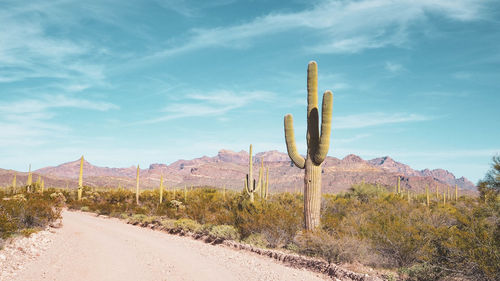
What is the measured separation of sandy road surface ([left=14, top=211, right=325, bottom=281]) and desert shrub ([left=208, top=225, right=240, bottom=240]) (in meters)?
0.58

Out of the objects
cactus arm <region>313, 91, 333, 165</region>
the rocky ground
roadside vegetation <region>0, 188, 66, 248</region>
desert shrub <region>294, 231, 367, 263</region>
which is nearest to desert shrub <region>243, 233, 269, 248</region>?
desert shrub <region>294, 231, 367, 263</region>

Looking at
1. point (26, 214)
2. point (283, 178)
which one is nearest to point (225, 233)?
point (26, 214)

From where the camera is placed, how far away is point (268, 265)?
1007 centimetres

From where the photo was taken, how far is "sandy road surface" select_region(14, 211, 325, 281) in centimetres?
879

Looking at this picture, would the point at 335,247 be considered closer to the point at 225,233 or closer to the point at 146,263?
the point at 146,263

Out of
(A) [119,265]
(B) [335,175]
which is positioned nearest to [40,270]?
(A) [119,265]

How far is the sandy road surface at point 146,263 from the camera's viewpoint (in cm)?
879

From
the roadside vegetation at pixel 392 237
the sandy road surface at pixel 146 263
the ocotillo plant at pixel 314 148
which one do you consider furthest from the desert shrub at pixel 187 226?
the ocotillo plant at pixel 314 148

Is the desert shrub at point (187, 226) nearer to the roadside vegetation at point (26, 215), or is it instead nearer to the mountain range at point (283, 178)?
the roadside vegetation at point (26, 215)

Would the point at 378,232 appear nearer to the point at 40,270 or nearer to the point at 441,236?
the point at 441,236

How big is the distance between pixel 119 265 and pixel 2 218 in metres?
4.72

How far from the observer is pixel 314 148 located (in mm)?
12234

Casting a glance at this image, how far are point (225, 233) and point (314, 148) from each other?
458cm

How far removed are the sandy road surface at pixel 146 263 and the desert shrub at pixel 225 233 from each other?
581 mm
